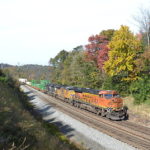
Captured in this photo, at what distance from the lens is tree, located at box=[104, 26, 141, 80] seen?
3059cm

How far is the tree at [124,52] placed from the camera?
30594 mm

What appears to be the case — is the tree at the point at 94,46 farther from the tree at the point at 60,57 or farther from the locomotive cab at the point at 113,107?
the tree at the point at 60,57

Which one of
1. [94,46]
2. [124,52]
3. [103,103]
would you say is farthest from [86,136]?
[94,46]

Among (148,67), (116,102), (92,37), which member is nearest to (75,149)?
(116,102)

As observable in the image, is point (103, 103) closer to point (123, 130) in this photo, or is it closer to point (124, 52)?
point (123, 130)

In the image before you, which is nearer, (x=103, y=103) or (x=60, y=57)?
(x=103, y=103)

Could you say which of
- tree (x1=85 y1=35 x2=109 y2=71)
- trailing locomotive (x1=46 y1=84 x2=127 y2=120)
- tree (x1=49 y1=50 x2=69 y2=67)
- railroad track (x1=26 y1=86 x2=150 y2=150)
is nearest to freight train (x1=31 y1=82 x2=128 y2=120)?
trailing locomotive (x1=46 y1=84 x2=127 y2=120)

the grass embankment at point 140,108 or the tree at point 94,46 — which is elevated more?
the tree at point 94,46

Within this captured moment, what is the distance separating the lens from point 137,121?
2372 centimetres

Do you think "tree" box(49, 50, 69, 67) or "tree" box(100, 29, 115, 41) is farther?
"tree" box(49, 50, 69, 67)

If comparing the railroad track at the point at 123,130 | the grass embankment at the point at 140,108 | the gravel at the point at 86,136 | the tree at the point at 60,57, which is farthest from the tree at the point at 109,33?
the tree at the point at 60,57

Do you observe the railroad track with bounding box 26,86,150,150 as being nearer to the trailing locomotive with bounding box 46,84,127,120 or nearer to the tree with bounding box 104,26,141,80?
the trailing locomotive with bounding box 46,84,127,120

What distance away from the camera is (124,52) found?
3100 cm

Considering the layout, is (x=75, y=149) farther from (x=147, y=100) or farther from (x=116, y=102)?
(x=147, y=100)
